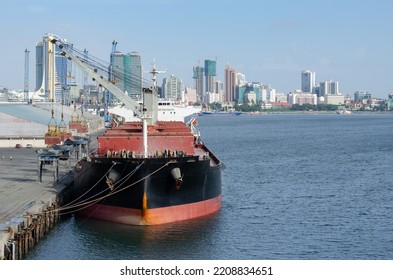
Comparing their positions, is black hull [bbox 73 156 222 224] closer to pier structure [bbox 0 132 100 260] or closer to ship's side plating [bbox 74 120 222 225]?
ship's side plating [bbox 74 120 222 225]

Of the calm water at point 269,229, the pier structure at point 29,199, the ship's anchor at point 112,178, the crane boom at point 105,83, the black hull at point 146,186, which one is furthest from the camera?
the crane boom at point 105,83

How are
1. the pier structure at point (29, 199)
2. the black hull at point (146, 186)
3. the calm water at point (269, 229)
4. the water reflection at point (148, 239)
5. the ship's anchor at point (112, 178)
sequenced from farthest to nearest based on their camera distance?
the ship's anchor at point (112, 178)
the black hull at point (146, 186)
the water reflection at point (148, 239)
the calm water at point (269, 229)
the pier structure at point (29, 199)

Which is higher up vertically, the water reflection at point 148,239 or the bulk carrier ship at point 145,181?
the bulk carrier ship at point 145,181

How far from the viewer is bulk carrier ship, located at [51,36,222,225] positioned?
1324 inches

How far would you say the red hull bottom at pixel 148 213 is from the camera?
3359 cm

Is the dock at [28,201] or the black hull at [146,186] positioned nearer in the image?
the dock at [28,201]

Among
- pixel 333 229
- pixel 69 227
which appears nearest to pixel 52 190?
pixel 69 227

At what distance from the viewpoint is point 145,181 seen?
110ft

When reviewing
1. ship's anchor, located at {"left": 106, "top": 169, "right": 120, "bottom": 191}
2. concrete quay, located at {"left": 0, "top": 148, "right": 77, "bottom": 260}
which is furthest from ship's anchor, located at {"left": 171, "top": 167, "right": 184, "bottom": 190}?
concrete quay, located at {"left": 0, "top": 148, "right": 77, "bottom": 260}

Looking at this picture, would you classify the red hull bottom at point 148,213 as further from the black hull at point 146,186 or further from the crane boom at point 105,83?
the crane boom at point 105,83

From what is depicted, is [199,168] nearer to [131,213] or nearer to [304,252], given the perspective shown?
[131,213]

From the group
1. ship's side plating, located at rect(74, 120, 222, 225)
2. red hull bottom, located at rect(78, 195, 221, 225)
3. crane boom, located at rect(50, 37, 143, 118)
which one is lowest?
red hull bottom, located at rect(78, 195, 221, 225)

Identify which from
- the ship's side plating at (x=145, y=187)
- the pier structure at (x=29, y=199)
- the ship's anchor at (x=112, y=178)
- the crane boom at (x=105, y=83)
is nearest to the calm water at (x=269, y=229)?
the ship's side plating at (x=145, y=187)

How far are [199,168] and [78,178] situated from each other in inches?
278
